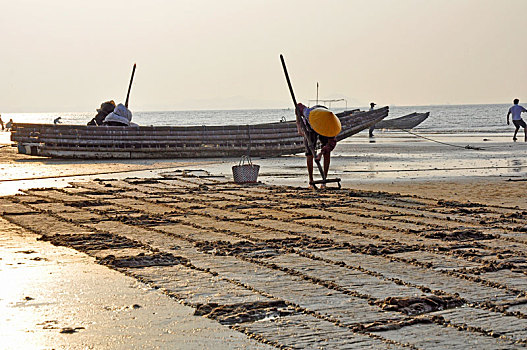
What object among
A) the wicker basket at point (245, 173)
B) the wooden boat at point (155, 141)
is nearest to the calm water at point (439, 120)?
the wooden boat at point (155, 141)

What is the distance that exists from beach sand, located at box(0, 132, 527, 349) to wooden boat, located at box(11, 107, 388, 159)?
369 inches

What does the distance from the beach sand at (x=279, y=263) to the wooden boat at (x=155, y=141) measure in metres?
9.37

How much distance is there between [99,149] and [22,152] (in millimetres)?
2813

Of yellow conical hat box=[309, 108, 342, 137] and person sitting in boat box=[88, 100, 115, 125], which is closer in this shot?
yellow conical hat box=[309, 108, 342, 137]

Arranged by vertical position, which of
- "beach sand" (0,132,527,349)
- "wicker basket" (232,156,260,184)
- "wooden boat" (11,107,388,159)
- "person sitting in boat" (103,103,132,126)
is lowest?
"beach sand" (0,132,527,349)

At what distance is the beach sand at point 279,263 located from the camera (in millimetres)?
4184

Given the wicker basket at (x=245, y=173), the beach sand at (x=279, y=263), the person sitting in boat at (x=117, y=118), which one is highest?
A: the person sitting in boat at (x=117, y=118)

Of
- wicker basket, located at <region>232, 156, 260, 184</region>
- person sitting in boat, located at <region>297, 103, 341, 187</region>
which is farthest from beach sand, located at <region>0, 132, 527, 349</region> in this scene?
wicker basket, located at <region>232, 156, 260, 184</region>

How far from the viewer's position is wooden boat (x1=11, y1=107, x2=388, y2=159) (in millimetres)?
21625

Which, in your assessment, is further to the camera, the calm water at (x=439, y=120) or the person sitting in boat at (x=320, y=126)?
the calm water at (x=439, y=120)

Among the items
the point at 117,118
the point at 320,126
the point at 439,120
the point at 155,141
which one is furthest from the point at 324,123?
the point at 439,120

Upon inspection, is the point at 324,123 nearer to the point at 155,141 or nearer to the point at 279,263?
the point at 279,263

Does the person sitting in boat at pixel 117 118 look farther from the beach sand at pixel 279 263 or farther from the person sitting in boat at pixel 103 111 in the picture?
the beach sand at pixel 279 263

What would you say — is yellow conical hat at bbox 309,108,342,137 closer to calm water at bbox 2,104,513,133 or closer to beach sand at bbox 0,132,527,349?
beach sand at bbox 0,132,527,349
